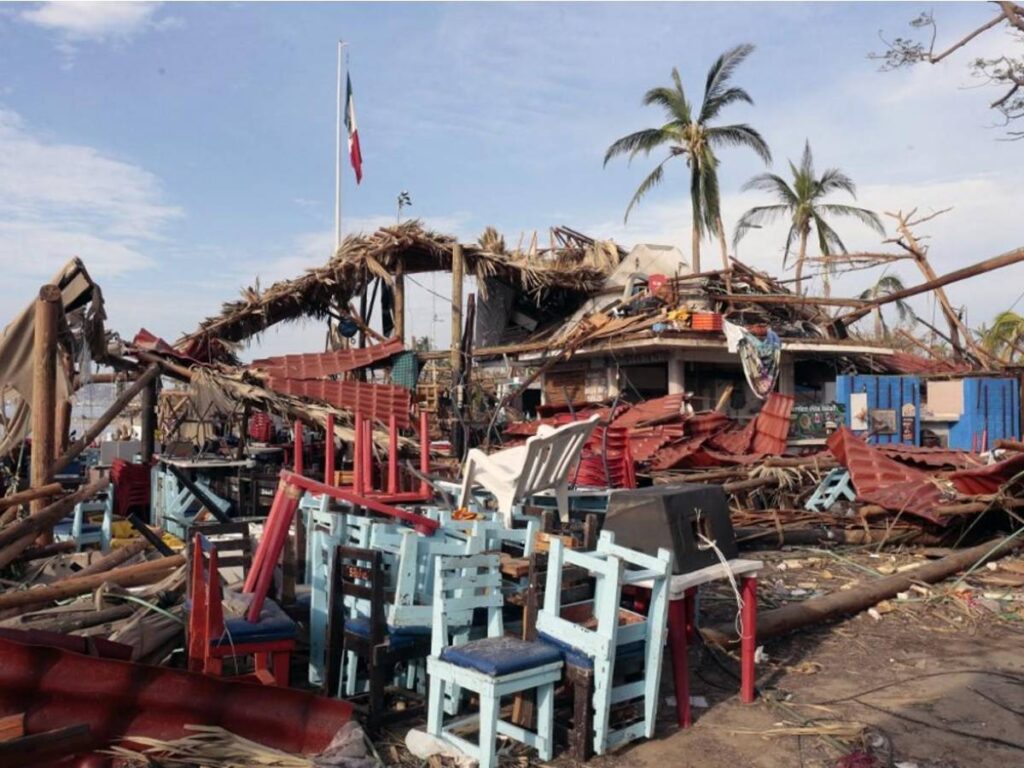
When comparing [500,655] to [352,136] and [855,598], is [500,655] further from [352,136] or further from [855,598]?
[352,136]

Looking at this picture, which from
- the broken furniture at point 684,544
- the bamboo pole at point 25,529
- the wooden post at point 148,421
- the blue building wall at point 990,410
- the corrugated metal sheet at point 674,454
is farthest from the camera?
the blue building wall at point 990,410

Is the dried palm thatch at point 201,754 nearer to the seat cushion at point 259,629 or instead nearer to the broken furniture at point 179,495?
the seat cushion at point 259,629

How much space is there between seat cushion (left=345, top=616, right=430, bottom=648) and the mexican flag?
67.1 ft

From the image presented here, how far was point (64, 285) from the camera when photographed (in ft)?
26.5

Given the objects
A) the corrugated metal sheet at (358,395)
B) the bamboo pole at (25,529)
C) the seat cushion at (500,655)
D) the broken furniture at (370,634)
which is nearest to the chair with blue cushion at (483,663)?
the seat cushion at (500,655)

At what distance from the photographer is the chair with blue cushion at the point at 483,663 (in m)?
4.25

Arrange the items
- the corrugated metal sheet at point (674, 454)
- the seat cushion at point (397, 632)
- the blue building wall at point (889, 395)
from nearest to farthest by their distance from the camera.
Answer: the seat cushion at point (397, 632), the corrugated metal sheet at point (674, 454), the blue building wall at point (889, 395)

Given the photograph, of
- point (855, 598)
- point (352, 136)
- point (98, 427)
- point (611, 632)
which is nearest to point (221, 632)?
point (611, 632)

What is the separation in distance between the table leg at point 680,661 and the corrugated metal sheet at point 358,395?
755 centimetres

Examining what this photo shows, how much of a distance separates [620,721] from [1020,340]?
24070 mm

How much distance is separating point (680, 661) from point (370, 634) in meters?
1.86

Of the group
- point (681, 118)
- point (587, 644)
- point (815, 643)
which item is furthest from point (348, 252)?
point (681, 118)

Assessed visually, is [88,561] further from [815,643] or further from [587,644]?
[815,643]

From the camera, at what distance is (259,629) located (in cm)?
488
